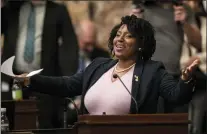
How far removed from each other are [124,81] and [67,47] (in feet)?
9.40

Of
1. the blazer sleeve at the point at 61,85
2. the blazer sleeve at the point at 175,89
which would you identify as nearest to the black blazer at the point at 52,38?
the blazer sleeve at the point at 61,85

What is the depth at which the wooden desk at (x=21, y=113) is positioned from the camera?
621cm

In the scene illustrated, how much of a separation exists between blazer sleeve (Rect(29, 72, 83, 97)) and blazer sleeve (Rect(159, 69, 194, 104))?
61cm

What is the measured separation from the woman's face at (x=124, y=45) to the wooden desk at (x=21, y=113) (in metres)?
0.96

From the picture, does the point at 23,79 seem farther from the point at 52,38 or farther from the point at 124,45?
the point at 52,38

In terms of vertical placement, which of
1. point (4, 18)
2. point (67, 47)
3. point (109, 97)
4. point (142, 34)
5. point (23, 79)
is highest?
point (4, 18)

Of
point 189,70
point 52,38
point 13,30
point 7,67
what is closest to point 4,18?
point 13,30

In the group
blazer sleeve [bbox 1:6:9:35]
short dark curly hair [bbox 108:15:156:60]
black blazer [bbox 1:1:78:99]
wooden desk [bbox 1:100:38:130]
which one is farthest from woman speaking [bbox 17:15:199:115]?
blazer sleeve [bbox 1:6:9:35]

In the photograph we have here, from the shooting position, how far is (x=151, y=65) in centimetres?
564

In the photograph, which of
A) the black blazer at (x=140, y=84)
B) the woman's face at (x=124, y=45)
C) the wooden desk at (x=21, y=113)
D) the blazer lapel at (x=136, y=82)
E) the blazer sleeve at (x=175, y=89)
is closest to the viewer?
the blazer sleeve at (x=175, y=89)

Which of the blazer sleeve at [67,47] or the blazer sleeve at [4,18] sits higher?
the blazer sleeve at [4,18]

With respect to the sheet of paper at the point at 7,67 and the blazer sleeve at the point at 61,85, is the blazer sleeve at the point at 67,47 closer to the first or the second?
the blazer sleeve at the point at 61,85

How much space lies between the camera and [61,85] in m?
5.82

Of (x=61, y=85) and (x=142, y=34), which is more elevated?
(x=142, y=34)
